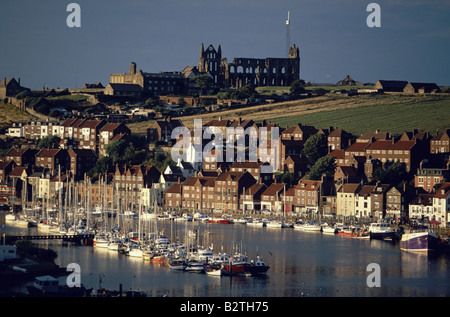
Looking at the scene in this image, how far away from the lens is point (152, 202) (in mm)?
67312

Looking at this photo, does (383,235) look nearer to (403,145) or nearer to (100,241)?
(403,145)

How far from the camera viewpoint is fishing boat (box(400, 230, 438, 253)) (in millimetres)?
47750

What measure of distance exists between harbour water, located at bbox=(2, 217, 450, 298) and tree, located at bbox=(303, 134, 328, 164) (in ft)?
51.1

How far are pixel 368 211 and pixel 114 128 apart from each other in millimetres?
28560

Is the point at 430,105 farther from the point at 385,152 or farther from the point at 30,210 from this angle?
the point at 30,210

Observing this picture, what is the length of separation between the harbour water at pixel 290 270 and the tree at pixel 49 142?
90.5 feet

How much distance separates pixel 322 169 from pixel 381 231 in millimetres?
11827

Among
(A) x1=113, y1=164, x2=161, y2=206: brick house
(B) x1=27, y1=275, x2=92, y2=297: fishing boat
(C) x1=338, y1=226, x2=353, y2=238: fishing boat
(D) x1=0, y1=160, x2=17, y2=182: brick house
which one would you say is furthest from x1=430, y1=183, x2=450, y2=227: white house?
(D) x1=0, y1=160, x2=17, y2=182: brick house

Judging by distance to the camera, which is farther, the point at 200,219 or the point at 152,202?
the point at 152,202

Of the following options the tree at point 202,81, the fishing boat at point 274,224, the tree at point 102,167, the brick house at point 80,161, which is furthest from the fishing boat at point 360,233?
the tree at point 202,81

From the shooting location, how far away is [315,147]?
6919 cm

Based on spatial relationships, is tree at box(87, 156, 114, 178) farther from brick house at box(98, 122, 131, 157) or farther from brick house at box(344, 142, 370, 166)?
brick house at box(344, 142, 370, 166)

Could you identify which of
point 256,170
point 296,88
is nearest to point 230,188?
point 256,170
